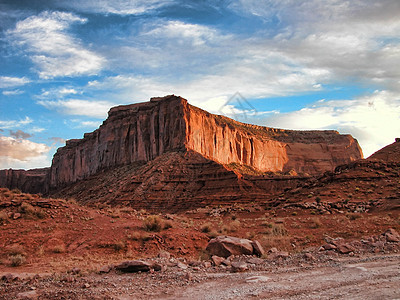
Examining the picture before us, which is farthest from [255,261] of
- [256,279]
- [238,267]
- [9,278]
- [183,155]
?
[183,155]

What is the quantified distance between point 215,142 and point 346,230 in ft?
200

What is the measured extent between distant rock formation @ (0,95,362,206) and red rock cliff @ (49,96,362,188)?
201 millimetres

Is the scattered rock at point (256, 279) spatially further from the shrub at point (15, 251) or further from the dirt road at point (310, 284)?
the shrub at point (15, 251)

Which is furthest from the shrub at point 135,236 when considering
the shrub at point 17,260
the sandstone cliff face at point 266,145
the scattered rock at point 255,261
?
the sandstone cliff face at point 266,145

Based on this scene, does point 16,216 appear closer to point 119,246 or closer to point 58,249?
point 58,249

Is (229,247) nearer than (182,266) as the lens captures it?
No

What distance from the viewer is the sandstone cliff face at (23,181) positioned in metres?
128

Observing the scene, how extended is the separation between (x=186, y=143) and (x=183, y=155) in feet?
12.0

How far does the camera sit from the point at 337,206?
25891 mm

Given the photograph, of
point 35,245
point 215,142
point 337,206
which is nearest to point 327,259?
point 35,245

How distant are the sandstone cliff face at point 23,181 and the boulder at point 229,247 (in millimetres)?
127306

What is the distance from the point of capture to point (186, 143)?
211 feet

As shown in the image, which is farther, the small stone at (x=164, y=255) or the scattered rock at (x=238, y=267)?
the small stone at (x=164, y=255)

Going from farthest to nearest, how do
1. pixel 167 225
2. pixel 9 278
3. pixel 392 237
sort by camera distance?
pixel 167 225 → pixel 392 237 → pixel 9 278
